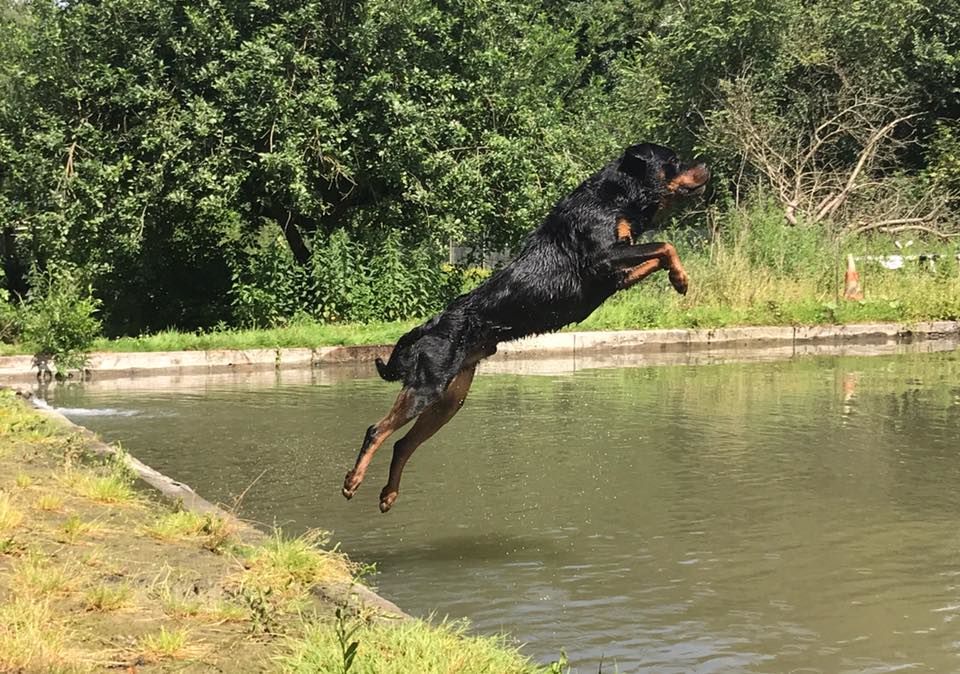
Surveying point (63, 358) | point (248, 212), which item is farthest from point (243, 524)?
point (248, 212)

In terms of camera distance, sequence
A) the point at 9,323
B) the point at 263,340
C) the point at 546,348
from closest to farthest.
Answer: the point at 9,323, the point at 263,340, the point at 546,348

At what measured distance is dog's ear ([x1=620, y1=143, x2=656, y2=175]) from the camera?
6305 mm

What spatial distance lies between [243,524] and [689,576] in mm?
2284

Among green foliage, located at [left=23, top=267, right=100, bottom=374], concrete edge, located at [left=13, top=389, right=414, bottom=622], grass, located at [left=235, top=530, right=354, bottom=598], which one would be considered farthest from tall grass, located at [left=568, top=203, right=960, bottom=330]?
grass, located at [left=235, top=530, right=354, bottom=598]

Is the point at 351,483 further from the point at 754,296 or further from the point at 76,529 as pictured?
the point at 754,296

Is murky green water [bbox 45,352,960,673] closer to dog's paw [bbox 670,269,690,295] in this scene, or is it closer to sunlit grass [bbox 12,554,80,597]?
dog's paw [bbox 670,269,690,295]

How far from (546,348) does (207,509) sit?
10976mm

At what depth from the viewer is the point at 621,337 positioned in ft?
57.0

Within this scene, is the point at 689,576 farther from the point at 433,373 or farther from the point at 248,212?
the point at 248,212

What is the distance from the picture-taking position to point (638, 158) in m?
6.31

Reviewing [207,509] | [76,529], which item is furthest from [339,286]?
[76,529]

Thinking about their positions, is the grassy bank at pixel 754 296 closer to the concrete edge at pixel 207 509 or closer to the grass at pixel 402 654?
the concrete edge at pixel 207 509

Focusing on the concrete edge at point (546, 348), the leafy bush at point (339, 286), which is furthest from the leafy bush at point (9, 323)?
the leafy bush at point (339, 286)

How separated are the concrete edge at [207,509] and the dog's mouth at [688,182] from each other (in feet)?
8.82
